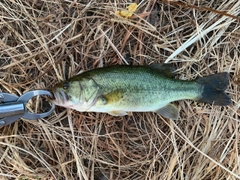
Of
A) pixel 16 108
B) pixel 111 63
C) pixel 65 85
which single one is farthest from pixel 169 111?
pixel 16 108

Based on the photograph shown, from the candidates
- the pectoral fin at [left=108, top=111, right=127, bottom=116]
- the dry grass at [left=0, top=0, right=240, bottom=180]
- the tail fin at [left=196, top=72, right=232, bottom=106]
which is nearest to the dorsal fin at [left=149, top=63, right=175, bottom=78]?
the dry grass at [left=0, top=0, right=240, bottom=180]

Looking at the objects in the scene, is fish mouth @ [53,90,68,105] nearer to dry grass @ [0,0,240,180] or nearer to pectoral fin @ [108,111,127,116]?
dry grass @ [0,0,240,180]

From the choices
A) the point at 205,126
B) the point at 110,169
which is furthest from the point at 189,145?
the point at 110,169

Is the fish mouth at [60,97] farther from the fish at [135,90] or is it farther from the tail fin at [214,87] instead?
the tail fin at [214,87]

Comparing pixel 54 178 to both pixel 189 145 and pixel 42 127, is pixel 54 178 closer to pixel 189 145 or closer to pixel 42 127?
pixel 42 127

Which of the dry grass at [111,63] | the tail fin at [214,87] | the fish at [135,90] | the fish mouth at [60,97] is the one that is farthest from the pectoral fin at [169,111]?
the fish mouth at [60,97]

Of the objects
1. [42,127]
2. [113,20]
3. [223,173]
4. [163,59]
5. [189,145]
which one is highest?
[113,20]

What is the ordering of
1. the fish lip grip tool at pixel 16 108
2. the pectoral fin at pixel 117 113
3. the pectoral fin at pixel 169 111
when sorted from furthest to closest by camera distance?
1. the pectoral fin at pixel 169 111
2. the pectoral fin at pixel 117 113
3. the fish lip grip tool at pixel 16 108

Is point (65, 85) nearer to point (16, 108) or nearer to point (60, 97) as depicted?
point (60, 97)
